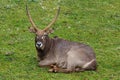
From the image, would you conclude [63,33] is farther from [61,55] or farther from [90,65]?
[90,65]

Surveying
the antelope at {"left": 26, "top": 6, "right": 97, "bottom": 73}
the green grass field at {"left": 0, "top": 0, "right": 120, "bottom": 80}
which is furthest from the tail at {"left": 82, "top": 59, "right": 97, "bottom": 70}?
the green grass field at {"left": 0, "top": 0, "right": 120, "bottom": 80}

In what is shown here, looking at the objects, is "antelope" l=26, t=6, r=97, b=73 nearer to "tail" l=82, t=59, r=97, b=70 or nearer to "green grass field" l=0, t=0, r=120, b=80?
"tail" l=82, t=59, r=97, b=70

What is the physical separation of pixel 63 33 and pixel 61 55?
3.92 m

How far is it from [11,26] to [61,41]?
4.50 m

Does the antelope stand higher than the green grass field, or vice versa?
the antelope

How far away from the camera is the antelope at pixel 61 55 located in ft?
42.9

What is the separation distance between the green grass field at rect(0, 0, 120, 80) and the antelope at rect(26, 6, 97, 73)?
212mm

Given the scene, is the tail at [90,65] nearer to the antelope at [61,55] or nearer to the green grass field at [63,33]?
the antelope at [61,55]

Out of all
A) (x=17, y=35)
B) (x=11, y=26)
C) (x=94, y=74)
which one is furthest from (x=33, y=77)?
(x=11, y=26)

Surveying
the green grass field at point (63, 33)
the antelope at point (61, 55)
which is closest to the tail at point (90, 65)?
the antelope at point (61, 55)

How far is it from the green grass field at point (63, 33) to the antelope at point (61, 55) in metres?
0.21

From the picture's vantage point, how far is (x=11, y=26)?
18047mm

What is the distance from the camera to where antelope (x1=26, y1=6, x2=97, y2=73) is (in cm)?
1308

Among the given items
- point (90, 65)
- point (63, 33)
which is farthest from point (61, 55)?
point (63, 33)
